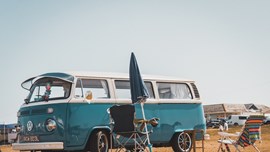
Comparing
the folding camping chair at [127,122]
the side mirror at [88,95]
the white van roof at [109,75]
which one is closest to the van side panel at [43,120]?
the side mirror at [88,95]

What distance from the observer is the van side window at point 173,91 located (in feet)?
39.0

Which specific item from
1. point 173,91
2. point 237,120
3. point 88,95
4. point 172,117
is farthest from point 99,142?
point 237,120

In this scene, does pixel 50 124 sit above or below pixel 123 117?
below

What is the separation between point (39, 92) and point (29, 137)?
1137mm

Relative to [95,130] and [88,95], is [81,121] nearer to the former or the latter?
[95,130]

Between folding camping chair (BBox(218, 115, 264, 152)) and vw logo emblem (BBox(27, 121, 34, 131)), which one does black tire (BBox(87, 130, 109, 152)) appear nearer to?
vw logo emblem (BBox(27, 121, 34, 131))

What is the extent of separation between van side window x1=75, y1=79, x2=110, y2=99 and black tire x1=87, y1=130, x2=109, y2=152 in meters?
0.92

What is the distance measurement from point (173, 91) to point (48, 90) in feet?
12.5

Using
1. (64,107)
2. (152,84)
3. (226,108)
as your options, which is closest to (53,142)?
(64,107)

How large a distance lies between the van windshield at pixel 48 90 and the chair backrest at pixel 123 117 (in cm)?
141

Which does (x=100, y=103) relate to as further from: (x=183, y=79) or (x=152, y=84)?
(x=183, y=79)

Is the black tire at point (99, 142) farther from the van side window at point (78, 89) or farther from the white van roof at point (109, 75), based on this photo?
the white van roof at point (109, 75)

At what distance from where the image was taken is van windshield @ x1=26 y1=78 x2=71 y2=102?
9.97 meters

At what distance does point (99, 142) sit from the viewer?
9930 mm
